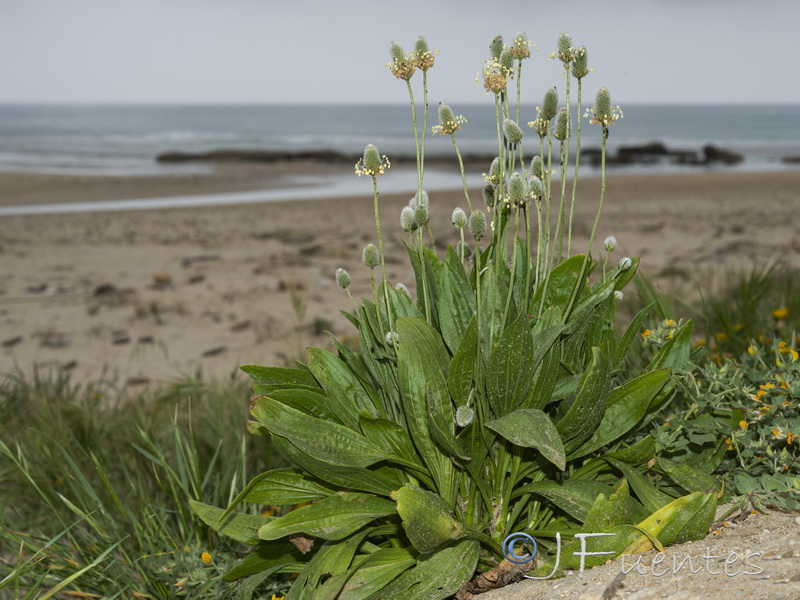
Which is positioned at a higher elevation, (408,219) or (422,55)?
(422,55)

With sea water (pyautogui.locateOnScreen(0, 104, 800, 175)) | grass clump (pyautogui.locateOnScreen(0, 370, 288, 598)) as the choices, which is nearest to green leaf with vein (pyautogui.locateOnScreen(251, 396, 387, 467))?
grass clump (pyautogui.locateOnScreen(0, 370, 288, 598))

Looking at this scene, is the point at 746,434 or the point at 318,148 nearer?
the point at 746,434

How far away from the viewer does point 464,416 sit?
6.39 ft

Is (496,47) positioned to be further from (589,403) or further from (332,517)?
(332,517)

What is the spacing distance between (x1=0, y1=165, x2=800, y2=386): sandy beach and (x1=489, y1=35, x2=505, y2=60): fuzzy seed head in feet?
7.02

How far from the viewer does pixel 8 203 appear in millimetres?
17828

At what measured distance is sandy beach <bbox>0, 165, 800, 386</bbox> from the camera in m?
6.09

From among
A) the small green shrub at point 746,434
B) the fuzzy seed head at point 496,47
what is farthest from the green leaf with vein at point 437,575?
the fuzzy seed head at point 496,47

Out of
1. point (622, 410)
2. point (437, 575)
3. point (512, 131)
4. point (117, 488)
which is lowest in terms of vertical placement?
point (117, 488)


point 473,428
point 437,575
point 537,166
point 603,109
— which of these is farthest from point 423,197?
point 437,575

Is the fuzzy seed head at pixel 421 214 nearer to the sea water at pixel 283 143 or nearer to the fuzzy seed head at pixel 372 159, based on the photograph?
the fuzzy seed head at pixel 372 159

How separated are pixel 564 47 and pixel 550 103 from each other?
150mm

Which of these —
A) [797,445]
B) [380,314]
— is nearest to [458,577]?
[380,314]
